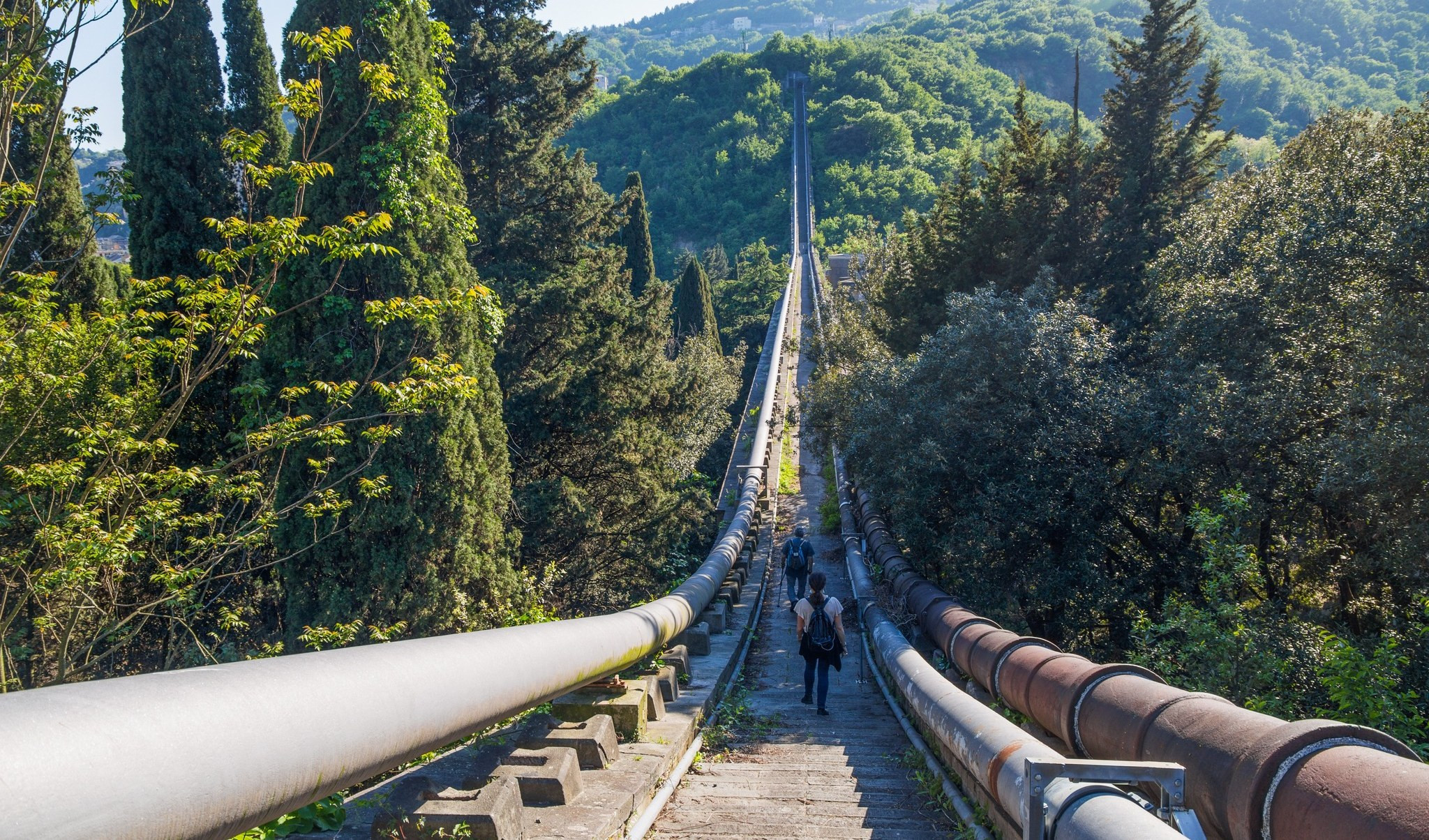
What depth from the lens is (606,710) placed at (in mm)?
5879

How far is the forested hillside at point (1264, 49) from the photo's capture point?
108m

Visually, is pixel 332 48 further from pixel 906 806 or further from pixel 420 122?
pixel 906 806

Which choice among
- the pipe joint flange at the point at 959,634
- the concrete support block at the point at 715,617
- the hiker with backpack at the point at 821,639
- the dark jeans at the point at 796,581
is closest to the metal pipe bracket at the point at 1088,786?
the pipe joint flange at the point at 959,634

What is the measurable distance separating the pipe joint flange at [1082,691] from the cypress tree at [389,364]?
659 centimetres

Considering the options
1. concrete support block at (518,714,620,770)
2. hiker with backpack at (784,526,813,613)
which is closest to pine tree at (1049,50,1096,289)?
hiker with backpack at (784,526,813,613)

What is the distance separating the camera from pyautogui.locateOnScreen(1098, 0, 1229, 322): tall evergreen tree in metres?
20.0

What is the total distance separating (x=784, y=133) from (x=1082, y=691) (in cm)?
11240

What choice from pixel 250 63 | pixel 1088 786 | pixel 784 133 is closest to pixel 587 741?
pixel 1088 786

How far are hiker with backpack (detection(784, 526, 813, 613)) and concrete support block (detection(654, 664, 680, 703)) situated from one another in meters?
6.67

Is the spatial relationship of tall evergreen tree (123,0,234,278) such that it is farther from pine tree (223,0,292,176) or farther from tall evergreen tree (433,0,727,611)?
tall evergreen tree (433,0,727,611)

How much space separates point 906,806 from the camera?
6363 mm

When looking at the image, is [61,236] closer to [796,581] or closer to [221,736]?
[796,581]

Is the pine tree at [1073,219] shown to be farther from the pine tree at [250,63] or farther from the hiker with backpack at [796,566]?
the pine tree at [250,63]

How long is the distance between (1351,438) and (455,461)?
9.65 metres
